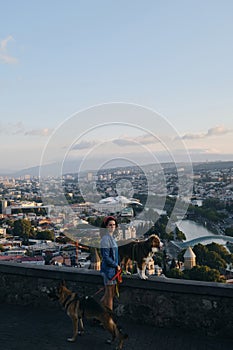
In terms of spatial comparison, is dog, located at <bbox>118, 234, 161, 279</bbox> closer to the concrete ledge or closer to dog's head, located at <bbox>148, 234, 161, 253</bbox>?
dog's head, located at <bbox>148, 234, 161, 253</bbox>

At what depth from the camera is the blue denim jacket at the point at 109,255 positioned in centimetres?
361

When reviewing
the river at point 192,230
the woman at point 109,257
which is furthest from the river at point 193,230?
the woman at point 109,257

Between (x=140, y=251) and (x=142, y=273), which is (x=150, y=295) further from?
(x=140, y=251)

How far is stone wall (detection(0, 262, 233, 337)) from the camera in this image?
3.82 m

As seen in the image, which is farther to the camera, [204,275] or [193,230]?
[193,230]

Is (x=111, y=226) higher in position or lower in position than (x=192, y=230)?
higher

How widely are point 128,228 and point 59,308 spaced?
170cm

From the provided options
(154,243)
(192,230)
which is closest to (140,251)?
(154,243)

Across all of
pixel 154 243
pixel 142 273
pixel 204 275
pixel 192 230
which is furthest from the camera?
pixel 192 230

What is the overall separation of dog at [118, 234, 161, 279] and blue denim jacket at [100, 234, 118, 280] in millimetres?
387

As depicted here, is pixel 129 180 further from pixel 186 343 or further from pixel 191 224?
pixel 191 224

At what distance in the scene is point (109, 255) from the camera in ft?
11.9

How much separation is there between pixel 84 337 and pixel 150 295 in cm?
84

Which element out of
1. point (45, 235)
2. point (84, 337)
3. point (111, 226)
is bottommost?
point (45, 235)
